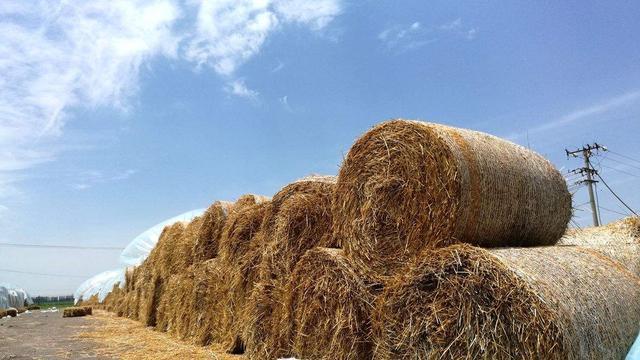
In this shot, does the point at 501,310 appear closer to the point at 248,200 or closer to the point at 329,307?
the point at 329,307

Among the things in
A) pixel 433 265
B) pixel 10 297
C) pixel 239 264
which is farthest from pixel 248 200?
Answer: pixel 10 297

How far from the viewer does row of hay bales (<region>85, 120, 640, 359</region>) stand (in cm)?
351

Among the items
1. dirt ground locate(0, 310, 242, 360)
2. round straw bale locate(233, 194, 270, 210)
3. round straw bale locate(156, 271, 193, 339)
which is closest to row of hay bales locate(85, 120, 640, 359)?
round straw bale locate(233, 194, 270, 210)

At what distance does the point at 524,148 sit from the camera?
5465 mm

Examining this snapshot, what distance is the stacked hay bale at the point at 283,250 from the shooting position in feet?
19.4

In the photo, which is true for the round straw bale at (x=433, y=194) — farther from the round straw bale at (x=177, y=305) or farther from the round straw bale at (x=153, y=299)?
the round straw bale at (x=153, y=299)

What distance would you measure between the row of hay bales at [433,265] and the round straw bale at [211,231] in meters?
2.15

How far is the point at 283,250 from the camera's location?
611 cm

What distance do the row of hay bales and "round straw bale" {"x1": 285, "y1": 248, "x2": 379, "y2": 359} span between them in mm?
11

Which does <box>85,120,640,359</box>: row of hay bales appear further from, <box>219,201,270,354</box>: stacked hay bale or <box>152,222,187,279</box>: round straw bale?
<box>152,222,187,279</box>: round straw bale

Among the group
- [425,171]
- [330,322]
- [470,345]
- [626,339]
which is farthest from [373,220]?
[626,339]

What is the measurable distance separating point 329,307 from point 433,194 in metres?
1.50

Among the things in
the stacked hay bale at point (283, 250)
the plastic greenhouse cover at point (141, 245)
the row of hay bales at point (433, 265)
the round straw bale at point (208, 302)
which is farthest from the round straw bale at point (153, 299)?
the plastic greenhouse cover at point (141, 245)

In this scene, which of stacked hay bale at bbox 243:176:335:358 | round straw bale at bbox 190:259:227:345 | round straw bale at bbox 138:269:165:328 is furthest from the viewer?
round straw bale at bbox 138:269:165:328
